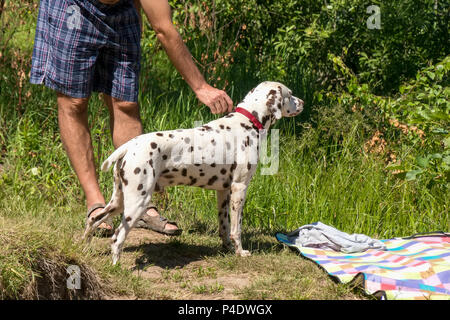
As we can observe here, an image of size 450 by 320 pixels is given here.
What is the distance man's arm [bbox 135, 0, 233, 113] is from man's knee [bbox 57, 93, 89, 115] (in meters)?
0.86

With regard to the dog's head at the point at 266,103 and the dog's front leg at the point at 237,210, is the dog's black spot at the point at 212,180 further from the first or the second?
the dog's head at the point at 266,103

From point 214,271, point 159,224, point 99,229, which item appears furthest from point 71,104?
point 214,271

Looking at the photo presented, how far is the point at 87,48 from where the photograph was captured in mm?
4453

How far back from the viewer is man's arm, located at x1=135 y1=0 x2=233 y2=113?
4.16 meters

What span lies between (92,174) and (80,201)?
891 mm

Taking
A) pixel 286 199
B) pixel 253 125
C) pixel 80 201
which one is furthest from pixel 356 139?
pixel 80 201

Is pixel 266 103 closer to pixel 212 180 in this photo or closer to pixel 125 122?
pixel 212 180

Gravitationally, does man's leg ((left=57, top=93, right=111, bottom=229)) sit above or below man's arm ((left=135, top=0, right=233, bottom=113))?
below

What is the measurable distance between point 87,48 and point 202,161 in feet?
4.19

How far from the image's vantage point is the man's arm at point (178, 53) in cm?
416

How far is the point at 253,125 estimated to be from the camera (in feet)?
14.1

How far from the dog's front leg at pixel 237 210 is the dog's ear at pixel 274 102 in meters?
0.57

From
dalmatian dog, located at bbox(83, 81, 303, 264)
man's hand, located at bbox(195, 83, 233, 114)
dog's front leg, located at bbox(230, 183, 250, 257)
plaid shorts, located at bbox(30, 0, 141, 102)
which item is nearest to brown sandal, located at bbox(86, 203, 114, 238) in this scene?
dalmatian dog, located at bbox(83, 81, 303, 264)

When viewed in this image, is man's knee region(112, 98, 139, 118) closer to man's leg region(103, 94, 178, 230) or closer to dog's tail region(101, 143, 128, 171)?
man's leg region(103, 94, 178, 230)
